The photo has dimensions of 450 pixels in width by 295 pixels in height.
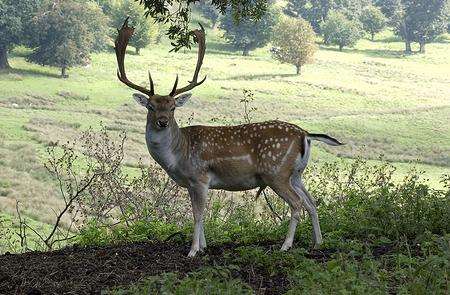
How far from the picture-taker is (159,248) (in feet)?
29.1

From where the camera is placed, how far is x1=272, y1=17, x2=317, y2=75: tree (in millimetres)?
104062

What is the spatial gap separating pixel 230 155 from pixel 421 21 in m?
134

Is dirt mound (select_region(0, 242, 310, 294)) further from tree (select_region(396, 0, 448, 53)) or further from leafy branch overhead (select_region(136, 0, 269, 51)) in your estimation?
tree (select_region(396, 0, 448, 53))

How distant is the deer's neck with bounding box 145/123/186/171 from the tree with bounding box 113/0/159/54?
289 feet

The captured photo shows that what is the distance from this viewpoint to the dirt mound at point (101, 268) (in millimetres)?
6891

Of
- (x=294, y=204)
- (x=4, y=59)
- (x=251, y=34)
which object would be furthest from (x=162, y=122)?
(x=251, y=34)

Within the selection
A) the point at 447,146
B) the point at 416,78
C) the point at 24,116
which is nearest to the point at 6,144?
the point at 24,116

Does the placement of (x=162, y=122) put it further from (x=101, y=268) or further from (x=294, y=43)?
(x=294, y=43)

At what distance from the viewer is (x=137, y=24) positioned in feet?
345

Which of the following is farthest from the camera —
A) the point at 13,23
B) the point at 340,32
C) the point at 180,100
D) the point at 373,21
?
the point at 373,21

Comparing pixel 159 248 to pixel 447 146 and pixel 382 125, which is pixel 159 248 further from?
pixel 382 125

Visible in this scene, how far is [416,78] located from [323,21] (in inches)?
1756

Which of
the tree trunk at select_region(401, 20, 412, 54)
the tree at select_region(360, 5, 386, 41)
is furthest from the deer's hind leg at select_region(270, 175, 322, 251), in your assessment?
the tree at select_region(360, 5, 386, 41)

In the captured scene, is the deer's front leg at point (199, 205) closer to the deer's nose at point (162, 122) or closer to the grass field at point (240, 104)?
the deer's nose at point (162, 122)
